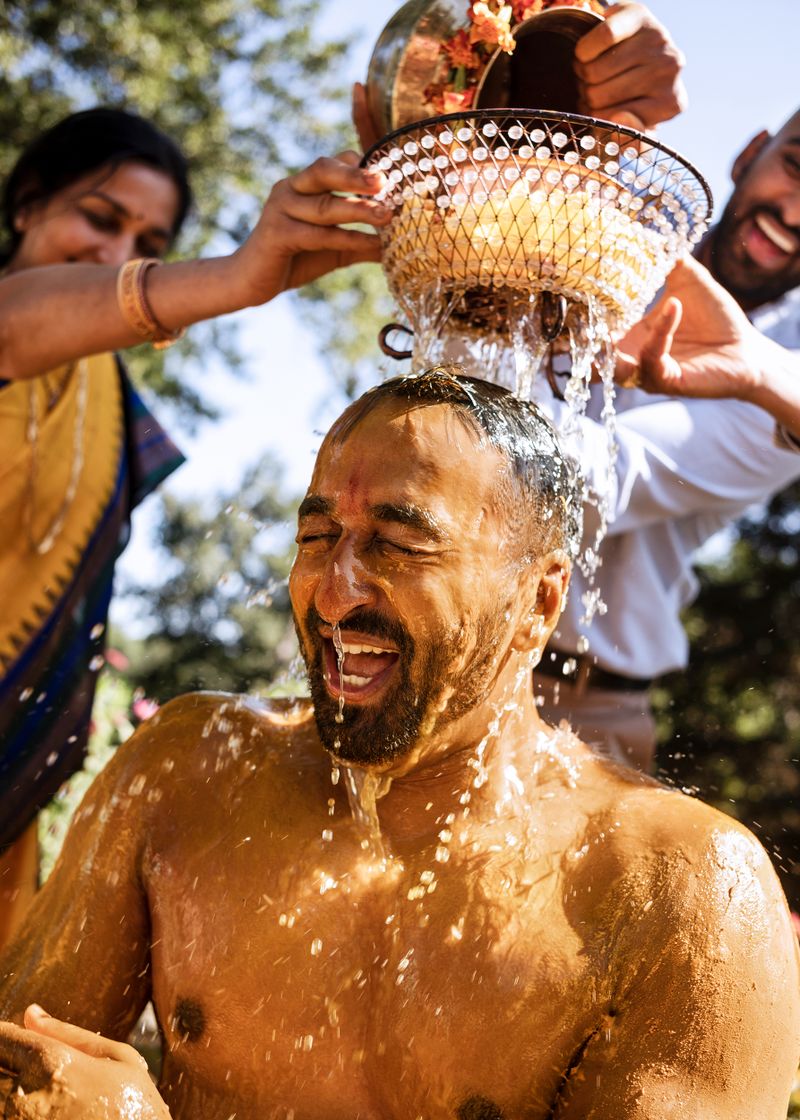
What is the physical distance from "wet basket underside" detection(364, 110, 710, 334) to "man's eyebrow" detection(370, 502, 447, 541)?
1.53ft

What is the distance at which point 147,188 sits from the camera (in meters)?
4.12

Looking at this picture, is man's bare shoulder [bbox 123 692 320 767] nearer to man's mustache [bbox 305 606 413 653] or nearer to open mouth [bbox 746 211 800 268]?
man's mustache [bbox 305 606 413 653]

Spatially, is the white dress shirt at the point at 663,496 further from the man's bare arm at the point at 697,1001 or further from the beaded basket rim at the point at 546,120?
the man's bare arm at the point at 697,1001

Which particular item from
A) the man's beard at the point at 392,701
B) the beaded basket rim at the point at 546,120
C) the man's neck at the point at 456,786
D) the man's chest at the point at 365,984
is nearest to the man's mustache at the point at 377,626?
the man's beard at the point at 392,701

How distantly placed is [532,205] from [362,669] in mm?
863

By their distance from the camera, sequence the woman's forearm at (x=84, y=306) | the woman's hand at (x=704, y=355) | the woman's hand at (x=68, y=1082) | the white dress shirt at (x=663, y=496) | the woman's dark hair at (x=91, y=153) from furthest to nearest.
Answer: the woman's dark hair at (x=91, y=153)
the white dress shirt at (x=663, y=496)
the woman's forearm at (x=84, y=306)
the woman's hand at (x=704, y=355)
the woman's hand at (x=68, y=1082)

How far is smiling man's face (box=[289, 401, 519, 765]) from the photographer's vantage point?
2125mm

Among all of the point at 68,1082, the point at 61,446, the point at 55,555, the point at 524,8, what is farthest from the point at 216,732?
the point at 61,446

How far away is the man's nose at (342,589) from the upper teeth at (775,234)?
2.23 meters

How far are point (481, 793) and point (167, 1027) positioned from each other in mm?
721

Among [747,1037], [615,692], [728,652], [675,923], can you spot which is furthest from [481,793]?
[728,652]

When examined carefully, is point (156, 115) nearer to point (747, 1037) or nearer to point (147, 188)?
point (147, 188)

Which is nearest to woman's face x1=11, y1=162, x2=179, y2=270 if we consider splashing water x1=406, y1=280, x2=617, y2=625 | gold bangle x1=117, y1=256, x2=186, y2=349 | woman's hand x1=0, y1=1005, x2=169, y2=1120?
gold bangle x1=117, y1=256, x2=186, y2=349

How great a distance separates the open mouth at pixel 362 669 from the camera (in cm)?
213
